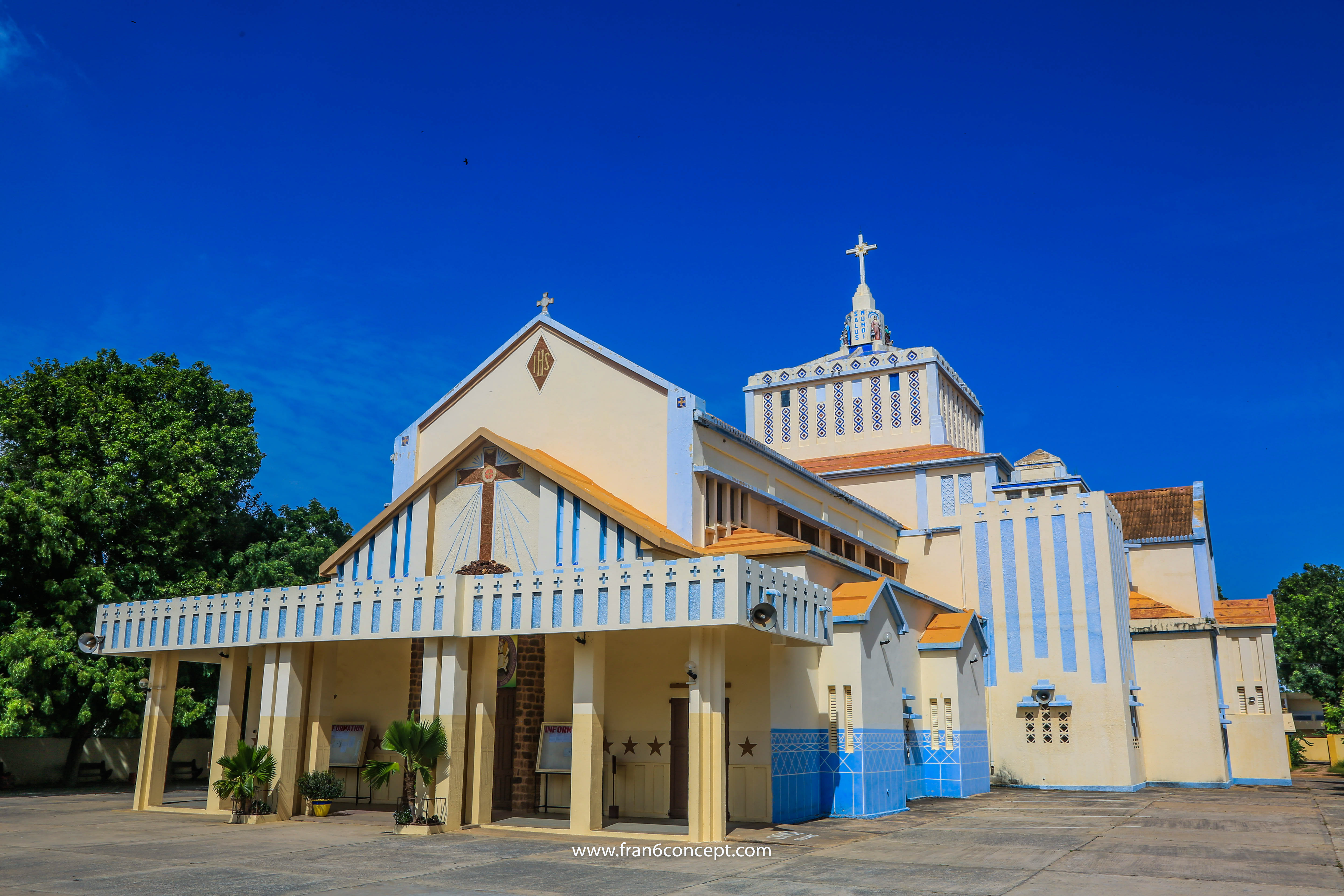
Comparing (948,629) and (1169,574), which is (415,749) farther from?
(1169,574)

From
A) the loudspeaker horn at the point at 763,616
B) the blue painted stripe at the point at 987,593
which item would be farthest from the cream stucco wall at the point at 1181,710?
the loudspeaker horn at the point at 763,616

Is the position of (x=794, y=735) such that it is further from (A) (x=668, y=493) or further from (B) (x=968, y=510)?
(B) (x=968, y=510)

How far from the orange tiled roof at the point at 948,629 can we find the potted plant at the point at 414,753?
13.8 m

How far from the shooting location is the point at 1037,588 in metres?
30.9

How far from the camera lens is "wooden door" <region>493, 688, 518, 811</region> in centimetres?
2108

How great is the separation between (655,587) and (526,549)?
533 centimetres

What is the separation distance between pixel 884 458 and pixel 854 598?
15.1 meters

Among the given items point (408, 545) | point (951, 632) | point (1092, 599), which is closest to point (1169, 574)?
point (1092, 599)

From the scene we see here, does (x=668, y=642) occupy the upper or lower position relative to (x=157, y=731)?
upper

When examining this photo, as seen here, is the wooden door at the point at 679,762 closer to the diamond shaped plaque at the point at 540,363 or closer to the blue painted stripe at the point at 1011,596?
the diamond shaped plaque at the point at 540,363

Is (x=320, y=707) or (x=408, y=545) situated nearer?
(x=320, y=707)

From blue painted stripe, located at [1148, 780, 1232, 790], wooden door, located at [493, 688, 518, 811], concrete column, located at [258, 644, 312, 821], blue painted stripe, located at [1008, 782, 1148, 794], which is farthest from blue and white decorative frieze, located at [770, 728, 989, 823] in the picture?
blue painted stripe, located at [1148, 780, 1232, 790]

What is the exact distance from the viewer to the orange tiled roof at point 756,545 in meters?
21.2

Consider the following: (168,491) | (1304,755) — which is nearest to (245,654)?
(168,491)
